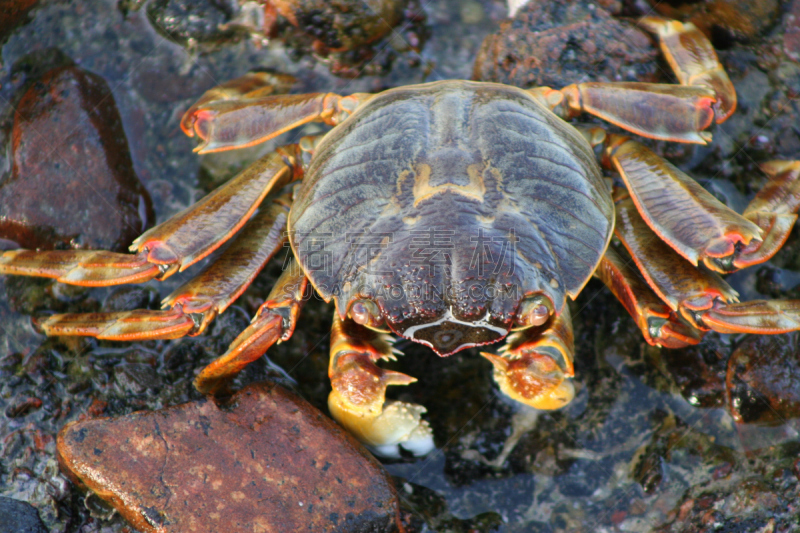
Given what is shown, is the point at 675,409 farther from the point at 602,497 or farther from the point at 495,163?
the point at 495,163

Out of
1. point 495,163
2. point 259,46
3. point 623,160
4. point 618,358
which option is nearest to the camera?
point 495,163

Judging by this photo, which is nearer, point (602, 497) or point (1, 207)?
point (602, 497)

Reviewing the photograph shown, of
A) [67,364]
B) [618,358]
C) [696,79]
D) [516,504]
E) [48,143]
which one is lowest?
[516,504]

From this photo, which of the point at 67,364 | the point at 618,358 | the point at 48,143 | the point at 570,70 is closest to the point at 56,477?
the point at 67,364

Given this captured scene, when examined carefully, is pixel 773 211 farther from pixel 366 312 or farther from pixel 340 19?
pixel 340 19

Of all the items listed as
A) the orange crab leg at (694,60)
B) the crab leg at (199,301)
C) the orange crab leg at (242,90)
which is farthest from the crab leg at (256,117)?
the orange crab leg at (694,60)

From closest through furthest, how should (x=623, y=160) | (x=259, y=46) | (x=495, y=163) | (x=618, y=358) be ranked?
1. (x=495, y=163)
2. (x=623, y=160)
3. (x=618, y=358)
4. (x=259, y=46)

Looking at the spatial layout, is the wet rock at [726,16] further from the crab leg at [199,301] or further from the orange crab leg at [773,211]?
the crab leg at [199,301]
